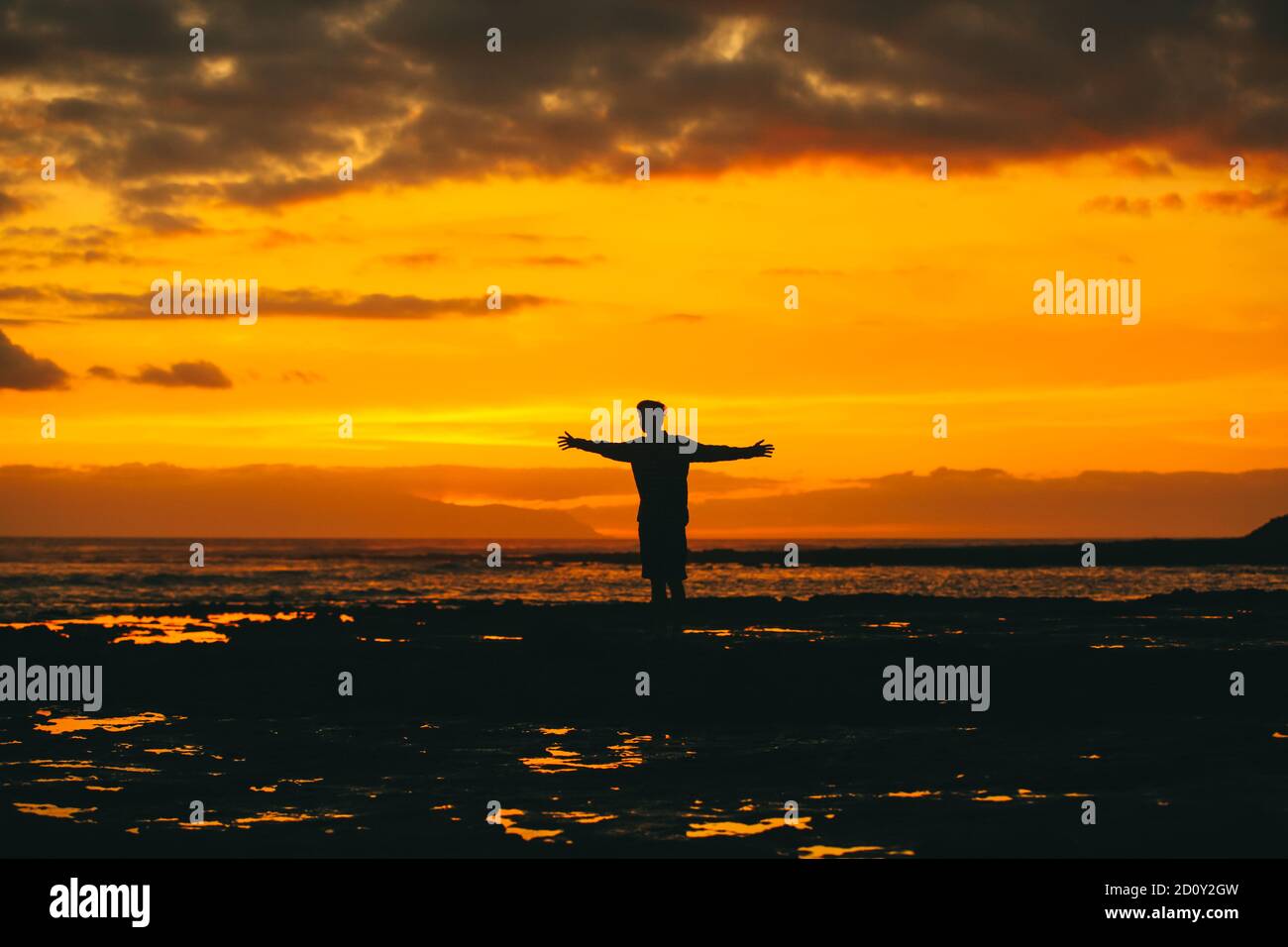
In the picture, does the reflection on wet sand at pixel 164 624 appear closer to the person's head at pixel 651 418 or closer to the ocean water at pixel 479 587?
the ocean water at pixel 479 587

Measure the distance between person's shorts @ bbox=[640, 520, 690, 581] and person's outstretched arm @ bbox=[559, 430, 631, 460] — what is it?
3.36ft

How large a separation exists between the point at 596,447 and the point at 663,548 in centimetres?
172

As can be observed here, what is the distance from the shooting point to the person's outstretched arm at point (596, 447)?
18297 mm

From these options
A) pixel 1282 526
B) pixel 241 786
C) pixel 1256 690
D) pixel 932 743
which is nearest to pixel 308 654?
pixel 241 786

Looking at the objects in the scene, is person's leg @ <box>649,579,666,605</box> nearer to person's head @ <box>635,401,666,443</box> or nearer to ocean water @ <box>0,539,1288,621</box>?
person's head @ <box>635,401,666,443</box>

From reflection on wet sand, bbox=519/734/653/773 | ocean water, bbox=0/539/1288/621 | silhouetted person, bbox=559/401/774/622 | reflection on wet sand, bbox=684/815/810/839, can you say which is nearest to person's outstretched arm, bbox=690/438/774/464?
silhouetted person, bbox=559/401/774/622

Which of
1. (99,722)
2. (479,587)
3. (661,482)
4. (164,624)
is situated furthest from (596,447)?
(479,587)

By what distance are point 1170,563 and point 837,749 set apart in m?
78.8

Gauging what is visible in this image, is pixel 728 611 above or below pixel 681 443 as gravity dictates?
below

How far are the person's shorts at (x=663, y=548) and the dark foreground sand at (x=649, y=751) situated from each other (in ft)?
3.57

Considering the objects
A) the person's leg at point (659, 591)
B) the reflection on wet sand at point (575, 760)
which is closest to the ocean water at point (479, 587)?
the person's leg at point (659, 591)
